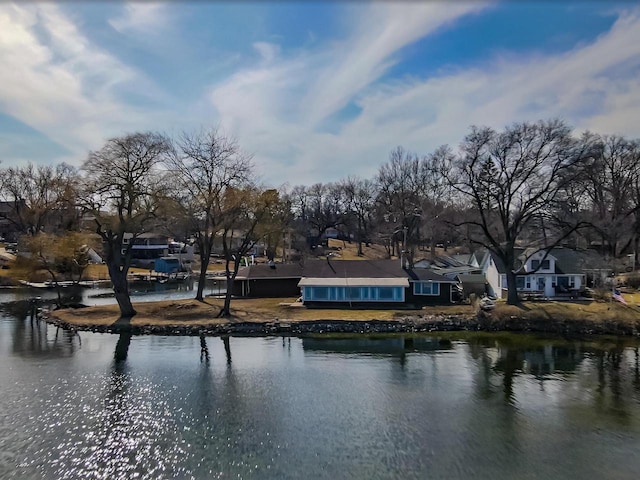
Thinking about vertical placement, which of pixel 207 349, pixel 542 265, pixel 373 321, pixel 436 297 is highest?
pixel 542 265

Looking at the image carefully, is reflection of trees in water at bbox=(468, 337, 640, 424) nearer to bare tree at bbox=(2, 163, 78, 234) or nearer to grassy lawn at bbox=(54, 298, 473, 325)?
grassy lawn at bbox=(54, 298, 473, 325)

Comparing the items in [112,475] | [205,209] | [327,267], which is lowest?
[112,475]

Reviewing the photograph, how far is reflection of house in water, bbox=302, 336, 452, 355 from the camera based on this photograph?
27.7 meters

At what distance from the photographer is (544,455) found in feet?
49.0

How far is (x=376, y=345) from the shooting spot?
28938 mm

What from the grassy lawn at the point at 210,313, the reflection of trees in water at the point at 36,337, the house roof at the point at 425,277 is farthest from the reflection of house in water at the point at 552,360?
the reflection of trees in water at the point at 36,337

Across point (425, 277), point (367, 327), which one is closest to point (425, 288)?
point (425, 277)

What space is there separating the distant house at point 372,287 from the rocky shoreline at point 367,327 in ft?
16.4

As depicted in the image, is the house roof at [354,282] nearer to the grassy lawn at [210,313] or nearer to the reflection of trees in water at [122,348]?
the grassy lawn at [210,313]

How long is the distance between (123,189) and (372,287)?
19376 mm

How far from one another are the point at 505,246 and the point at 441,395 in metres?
19.8

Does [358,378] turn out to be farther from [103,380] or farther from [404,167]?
[404,167]

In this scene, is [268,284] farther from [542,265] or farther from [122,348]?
[542,265]

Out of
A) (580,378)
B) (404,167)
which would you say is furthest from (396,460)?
(404,167)
